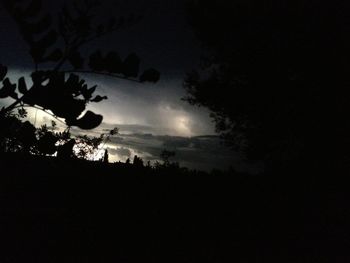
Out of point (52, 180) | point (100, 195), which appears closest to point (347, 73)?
point (100, 195)

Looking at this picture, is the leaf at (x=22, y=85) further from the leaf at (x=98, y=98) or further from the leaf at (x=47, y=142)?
Answer: the leaf at (x=98, y=98)

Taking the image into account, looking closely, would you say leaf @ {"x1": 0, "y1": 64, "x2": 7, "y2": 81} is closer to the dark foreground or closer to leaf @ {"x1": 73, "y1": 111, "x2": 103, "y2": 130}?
leaf @ {"x1": 73, "y1": 111, "x2": 103, "y2": 130}

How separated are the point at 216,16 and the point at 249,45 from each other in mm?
1961

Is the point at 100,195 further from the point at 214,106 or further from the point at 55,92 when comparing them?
the point at 55,92

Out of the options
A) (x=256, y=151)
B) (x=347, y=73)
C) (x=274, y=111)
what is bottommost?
(x=256, y=151)

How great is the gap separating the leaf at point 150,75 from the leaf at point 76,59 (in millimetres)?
311

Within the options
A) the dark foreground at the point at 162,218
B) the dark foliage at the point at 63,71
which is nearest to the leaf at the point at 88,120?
the dark foliage at the point at 63,71

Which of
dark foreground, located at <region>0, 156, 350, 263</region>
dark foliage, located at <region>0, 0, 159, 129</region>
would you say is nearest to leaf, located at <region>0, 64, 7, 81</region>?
dark foliage, located at <region>0, 0, 159, 129</region>

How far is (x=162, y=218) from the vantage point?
1256 cm

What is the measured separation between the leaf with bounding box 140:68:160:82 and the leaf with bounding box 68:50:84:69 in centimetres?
31

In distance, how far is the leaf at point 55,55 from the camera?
6.71ft

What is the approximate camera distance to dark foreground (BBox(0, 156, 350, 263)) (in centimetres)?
1108

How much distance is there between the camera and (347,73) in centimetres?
1662

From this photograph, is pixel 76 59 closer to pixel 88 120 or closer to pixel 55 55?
pixel 55 55
